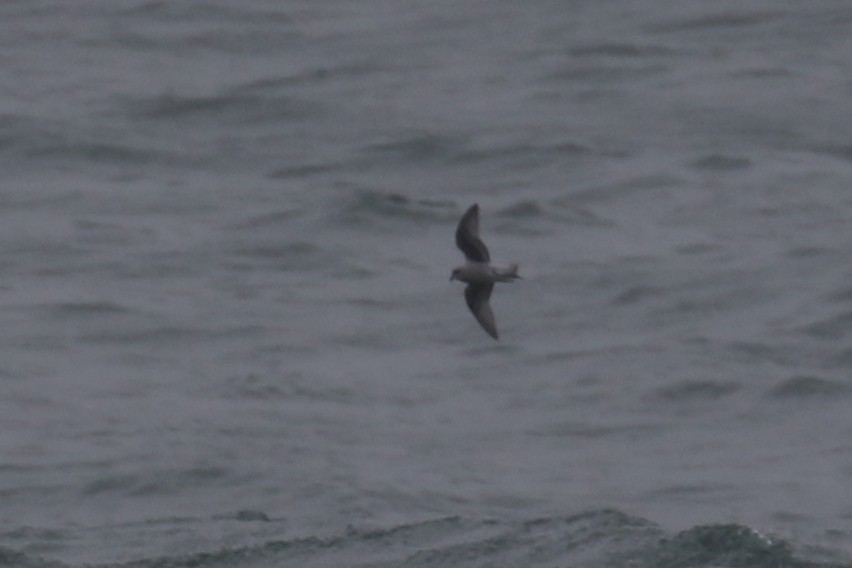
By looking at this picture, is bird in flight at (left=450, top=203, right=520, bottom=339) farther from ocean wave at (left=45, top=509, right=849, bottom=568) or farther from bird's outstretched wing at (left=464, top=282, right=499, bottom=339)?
ocean wave at (left=45, top=509, right=849, bottom=568)

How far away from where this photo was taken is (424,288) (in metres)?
21.2

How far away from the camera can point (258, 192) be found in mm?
23703

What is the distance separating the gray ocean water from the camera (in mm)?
16125

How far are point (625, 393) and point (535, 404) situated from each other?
0.70 m

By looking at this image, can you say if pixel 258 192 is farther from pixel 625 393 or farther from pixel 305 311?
pixel 625 393

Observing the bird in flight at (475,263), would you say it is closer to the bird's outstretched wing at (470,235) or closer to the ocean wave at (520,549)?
the bird's outstretched wing at (470,235)

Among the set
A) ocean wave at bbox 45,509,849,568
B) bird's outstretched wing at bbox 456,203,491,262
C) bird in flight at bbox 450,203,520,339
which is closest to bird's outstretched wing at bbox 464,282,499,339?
bird in flight at bbox 450,203,520,339

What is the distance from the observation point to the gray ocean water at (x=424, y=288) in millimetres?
16125

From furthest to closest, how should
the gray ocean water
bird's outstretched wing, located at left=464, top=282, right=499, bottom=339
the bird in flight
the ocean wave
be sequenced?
the gray ocean water
the ocean wave
bird's outstretched wing, located at left=464, top=282, right=499, bottom=339
the bird in flight

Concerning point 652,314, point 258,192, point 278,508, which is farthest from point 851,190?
point 278,508

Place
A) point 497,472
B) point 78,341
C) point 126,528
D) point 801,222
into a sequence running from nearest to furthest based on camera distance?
point 126,528, point 497,472, point 78,341, point 801,222

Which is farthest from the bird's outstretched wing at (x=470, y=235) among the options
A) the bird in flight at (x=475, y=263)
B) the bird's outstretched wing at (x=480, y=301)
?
the bird's outstretched wing at (x=480, y=301)

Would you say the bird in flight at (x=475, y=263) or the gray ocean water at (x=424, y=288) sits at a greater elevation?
the bird in flight at (x=475, y=263)

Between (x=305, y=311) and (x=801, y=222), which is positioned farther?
(x=801, y=222)
